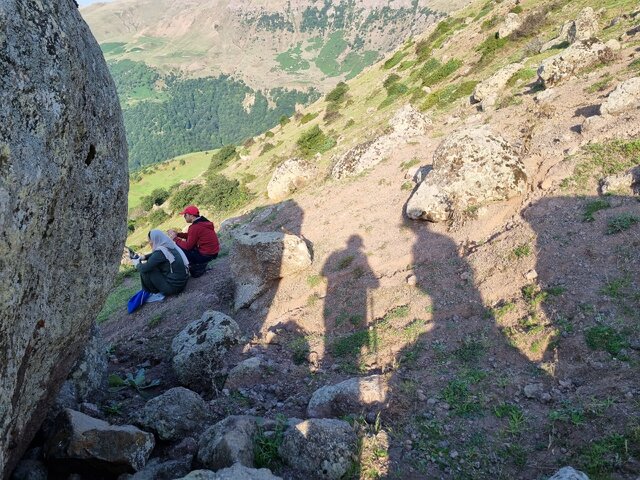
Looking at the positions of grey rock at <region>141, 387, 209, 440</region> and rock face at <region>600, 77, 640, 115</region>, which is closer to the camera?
grey rock at <region>141, 387, 209, 440</region>

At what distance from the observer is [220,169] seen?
161 feet

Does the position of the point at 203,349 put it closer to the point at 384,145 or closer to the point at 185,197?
the point at 384,145

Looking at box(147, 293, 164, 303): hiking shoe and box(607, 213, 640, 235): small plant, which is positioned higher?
box(147, 293, 164, 303): hiking shoe

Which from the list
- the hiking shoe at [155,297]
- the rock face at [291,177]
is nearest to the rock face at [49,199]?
the hiking shoe at [155,297]

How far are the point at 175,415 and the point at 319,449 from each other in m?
2.17

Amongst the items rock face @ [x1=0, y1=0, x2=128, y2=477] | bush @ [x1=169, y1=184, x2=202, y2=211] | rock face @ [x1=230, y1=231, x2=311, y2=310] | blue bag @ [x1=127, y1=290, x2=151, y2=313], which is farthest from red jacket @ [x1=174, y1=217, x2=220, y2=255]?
bush @ [x1=169, y1=184, x2=202, y2=211]

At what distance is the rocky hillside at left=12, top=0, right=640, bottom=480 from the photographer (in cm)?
529

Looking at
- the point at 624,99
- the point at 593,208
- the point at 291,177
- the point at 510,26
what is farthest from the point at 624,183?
the point at 510,26

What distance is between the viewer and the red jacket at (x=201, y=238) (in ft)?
45.1

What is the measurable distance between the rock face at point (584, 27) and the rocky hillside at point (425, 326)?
2.18 meters

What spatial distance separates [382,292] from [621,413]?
17.1ft

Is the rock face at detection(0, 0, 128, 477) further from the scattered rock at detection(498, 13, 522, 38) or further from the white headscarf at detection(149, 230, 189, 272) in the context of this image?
the scattered rock at detection(498, 13, 522, 38)

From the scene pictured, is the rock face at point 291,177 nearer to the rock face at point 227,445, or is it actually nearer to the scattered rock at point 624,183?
the scattered rock at point 624,183

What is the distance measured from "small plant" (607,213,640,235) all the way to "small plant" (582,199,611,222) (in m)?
0.45
